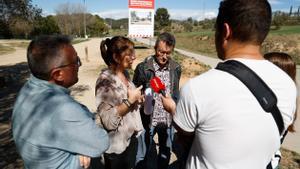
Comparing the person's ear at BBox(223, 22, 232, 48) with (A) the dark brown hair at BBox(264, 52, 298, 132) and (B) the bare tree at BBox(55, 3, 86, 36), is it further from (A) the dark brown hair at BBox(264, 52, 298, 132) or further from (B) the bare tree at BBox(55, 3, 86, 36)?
(B) the bare tree at BBox(55, 3, 86, 36)

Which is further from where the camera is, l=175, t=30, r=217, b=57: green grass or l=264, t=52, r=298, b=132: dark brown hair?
l=175, t=30, r=217, b=57: green grass

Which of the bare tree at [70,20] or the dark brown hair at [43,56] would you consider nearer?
the dark brown hair at [43,56]

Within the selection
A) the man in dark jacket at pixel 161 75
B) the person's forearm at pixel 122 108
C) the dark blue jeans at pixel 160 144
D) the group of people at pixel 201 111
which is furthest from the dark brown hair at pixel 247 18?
the dark blue jeans at pixel 160 144

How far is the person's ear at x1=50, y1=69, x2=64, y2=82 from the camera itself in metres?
1.54

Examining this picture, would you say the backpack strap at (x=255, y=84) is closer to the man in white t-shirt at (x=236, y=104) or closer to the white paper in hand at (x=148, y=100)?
the man in white t-shirt at (x=236, y=104)

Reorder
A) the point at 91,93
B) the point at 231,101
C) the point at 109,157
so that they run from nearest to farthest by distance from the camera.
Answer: the point at 231,101 → the point at 109,157 → the point at 91,93

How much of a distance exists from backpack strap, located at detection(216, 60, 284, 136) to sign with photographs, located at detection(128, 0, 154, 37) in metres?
18.1

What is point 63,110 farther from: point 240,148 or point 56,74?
point 240,148

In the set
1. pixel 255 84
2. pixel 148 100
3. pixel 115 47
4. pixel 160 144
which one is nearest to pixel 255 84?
pixel 255 84

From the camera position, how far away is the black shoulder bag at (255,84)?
46.8 inches

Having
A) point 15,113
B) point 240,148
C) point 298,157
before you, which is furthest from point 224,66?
point 298,157

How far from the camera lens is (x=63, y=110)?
143 cm

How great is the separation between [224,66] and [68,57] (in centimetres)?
94

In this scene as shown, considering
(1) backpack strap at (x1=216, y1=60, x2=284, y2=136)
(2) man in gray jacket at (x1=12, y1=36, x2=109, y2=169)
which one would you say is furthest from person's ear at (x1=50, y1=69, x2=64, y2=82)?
(1) backpack strap at (x1=216, y1=60, x2=284, y2=136)
